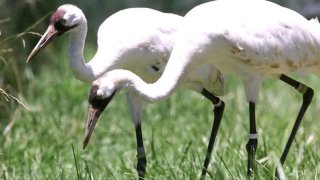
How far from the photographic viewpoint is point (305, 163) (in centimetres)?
618

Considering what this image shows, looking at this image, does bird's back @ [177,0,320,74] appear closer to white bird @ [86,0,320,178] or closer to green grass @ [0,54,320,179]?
white bird @ [86,0,320,178]

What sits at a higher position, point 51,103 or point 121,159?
point 121,159

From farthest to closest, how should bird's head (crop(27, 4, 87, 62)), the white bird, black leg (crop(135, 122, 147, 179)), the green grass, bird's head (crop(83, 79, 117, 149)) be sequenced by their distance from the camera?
black leg (crop(135, 122, 147, 179)) → the green grass → bird's head (crop(27, 4, 87, 62)) → the white bird → bird's head (crop(83, 79, 117, 149))

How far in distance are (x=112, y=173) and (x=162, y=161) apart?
735 millimetres

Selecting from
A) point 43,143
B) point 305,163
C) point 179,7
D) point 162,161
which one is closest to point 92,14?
point 179,7

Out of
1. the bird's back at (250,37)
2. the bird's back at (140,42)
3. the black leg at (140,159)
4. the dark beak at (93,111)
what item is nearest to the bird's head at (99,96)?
the dark beak at (93,111)

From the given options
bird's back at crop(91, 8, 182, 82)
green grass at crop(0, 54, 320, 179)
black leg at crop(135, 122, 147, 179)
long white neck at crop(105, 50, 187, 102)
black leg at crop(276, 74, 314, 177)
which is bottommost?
green grass at crop(0, 54, 320, 179)

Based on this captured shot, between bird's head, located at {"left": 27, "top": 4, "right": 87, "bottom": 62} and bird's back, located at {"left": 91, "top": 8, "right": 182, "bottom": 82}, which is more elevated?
bird's head, located at {"left": 27, "top": 4, "right": 87, "bottom": 62}

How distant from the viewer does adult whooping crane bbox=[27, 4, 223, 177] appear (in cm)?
620

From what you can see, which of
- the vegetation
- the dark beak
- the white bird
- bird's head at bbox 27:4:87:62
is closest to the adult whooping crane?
bird's head at bbox 27:4:87:62

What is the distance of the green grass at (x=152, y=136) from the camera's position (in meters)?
6.30

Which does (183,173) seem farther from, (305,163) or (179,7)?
(179,7)

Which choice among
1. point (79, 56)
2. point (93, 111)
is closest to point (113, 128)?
point (79, 56)

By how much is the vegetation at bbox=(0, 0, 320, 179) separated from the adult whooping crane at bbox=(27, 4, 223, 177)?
22 centimetres
